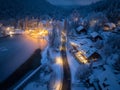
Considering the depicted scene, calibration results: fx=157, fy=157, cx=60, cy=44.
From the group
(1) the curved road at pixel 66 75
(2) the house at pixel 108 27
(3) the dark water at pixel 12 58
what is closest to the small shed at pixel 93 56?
(1) the curved road at pixel 66 75

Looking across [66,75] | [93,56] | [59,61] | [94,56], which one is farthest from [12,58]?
[94,56]

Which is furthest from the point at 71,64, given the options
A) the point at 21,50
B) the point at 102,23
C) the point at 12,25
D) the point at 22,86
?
the point at 12,25

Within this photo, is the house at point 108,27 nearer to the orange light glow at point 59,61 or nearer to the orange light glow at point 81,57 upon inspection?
the orange light glow at point 81,57

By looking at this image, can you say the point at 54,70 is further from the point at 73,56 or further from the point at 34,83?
the point at 73,56

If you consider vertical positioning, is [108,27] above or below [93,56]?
above

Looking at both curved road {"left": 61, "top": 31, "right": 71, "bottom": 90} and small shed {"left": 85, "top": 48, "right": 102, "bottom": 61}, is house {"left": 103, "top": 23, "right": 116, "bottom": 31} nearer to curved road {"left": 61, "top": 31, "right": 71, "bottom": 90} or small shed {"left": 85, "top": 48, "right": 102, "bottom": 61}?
curved road {"left": 61, "top": 31, "right": 71, "bottom": 90}

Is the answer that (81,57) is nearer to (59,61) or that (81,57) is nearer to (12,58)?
(59,61)

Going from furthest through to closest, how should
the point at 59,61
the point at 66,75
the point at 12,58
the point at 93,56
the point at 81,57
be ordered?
1. the point at 12,58
2. the point at 81,57
3. the point at 59,61
4. the point at 93,56
5. the point at 66,75

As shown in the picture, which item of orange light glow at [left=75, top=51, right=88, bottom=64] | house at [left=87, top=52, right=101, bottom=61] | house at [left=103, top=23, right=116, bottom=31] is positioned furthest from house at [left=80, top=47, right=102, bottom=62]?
house at [left=103, top=23, right=116, bottom=31]

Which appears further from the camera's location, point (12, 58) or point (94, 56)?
point (12, 58)

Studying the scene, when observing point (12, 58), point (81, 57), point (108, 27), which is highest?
point (108, 27)

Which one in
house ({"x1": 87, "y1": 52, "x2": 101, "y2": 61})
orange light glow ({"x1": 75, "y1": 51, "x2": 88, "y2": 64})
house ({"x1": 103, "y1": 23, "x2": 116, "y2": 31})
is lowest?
orange light glow ({"x1": 75, "y1": 51, "x2": 88, "y2": 64})
